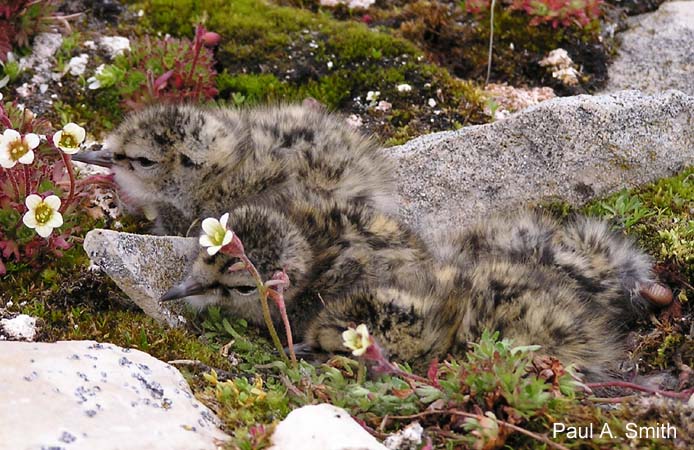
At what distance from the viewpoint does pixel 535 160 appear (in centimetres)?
606

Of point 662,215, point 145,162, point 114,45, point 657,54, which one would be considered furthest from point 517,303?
point 114,45

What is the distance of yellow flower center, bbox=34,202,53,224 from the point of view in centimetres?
457

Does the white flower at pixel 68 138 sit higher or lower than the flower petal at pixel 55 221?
higher

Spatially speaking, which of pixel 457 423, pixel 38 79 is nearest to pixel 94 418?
pixel 457 423

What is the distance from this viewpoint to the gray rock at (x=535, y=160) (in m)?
6.02

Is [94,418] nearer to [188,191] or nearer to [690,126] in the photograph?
[188,191]

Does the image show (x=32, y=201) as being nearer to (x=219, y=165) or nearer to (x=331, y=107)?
(x=219, y=165)

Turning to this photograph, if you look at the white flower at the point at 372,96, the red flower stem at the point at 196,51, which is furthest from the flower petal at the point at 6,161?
the white flower at the point at 372,96

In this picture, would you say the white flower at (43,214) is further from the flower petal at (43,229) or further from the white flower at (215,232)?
the white flower at (215,232)

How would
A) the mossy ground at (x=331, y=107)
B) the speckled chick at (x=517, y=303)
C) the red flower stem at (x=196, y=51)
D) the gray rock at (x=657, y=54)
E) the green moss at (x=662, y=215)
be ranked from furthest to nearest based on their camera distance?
the gray rock at (x=657, y=54), the red flower stem at (x=196, y=51), the green moss at (x=662, y=215), the speckled chick at (x=517, y=303), the mossy ground at (x=331, y=107)

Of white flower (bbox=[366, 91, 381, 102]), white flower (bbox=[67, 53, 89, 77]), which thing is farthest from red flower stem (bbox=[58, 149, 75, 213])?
white flower (bbox=[366, 91, 381, 102])

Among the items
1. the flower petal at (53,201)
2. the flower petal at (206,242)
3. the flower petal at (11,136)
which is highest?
the flower petal at (11,136)

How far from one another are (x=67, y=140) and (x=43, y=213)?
42 cm

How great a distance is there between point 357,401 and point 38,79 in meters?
4.53
